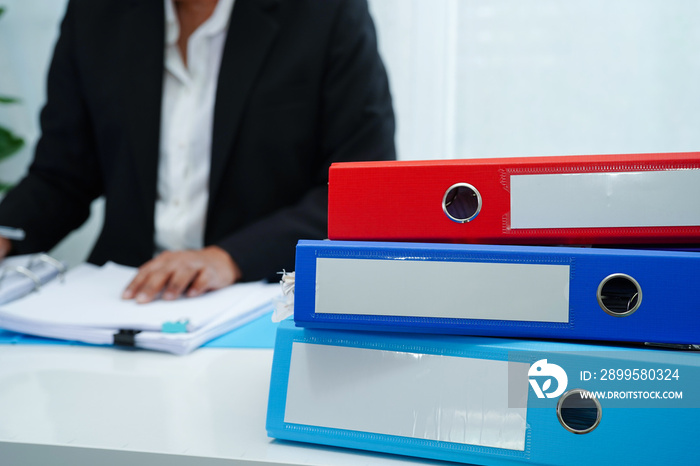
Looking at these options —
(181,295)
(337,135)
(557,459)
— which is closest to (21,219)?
(181,295)

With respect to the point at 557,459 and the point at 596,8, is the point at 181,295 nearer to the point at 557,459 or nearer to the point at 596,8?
the point at 557,459

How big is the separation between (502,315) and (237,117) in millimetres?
708

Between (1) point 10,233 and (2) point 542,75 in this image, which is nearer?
(1) point 10,233

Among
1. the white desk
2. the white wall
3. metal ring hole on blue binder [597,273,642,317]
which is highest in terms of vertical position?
the white wall

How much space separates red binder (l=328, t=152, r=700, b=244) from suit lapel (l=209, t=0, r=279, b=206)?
0.60m

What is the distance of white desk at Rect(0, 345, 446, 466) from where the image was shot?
13.9 inches

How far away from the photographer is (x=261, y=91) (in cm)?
96

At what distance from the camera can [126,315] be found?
60cm

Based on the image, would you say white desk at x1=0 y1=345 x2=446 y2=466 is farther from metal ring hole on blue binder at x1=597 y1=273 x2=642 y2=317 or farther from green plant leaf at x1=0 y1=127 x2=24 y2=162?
green plant leaf at x1=0 y1=127 x2=24 y2=162

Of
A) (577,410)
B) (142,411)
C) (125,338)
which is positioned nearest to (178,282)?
(125,338)

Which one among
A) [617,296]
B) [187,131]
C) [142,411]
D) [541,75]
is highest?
[541,75]

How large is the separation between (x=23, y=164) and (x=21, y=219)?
0.96m

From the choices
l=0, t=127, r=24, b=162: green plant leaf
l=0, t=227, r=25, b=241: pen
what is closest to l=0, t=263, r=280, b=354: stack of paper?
l=0, t=227, r=25, b=241: pen

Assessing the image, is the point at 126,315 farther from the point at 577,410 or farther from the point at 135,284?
the point at 577,410
